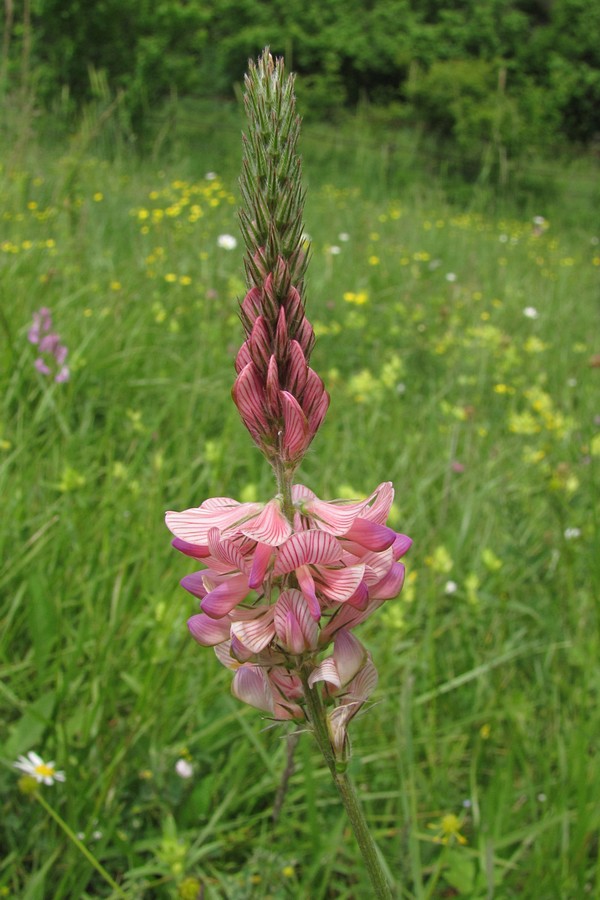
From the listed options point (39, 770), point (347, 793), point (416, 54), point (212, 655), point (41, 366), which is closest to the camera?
point (347, 793)

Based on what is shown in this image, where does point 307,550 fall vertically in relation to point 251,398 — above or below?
below

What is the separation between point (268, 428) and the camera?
2.31 feet

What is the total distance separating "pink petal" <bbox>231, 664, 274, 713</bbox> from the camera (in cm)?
72

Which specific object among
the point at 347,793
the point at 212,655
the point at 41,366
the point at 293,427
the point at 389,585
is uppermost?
the point at 293,427

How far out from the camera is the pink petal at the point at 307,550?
0.67 meters

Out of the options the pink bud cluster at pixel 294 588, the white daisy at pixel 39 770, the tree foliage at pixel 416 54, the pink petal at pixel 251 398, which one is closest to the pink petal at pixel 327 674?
the pink bud cluster at pixel 294 588

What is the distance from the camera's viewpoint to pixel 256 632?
2.30 ft

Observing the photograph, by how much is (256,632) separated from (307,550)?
97 mm

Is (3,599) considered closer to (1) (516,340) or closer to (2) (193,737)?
(2) (193,737)

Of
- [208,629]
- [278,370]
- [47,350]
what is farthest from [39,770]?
[47,350]

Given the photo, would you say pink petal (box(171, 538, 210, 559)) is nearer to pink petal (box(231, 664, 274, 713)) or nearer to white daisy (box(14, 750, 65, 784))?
pink petal (box(231, 664, 274, 713))

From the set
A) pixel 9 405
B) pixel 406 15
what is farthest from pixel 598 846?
pixel 406 15

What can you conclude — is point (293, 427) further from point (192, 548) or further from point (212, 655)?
point (212, 655)

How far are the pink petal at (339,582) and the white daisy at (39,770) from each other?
89cm
